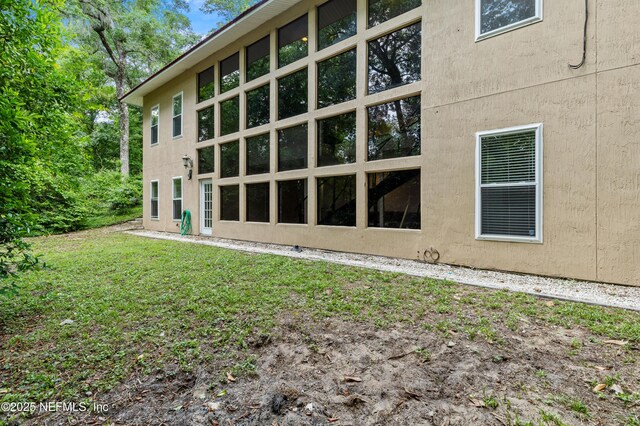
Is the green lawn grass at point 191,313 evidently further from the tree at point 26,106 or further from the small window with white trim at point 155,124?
the small window with white trim at point 155,124

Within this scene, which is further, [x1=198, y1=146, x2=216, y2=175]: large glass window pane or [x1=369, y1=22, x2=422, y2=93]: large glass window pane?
[x1=198, y1=146, x2=216, y2=175]: large glass window pane

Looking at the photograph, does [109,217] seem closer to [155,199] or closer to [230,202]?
[155,199]

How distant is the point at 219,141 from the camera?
10406 mm

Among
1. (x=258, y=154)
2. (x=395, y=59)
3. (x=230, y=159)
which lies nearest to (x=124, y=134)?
(x=230, y=159)

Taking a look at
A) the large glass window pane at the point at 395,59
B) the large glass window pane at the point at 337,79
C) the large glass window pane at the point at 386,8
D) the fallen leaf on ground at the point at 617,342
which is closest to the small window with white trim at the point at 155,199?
the large glass window pane at the point at 337,79

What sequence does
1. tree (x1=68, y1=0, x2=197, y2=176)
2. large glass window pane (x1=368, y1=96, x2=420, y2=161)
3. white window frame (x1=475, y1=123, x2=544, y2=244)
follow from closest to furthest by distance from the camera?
white window frame (x1=475, y1=123, x2=544, y2=244) → large glass window pane (x1=368, y1=96, x2=420, y2=161) → tree (x1=68, y1=0, x2=197, y2=176)

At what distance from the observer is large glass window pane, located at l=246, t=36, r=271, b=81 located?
9297 mm

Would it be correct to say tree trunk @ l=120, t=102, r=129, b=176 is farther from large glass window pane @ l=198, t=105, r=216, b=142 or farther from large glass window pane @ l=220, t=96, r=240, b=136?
large glass window pane @ l=220, t=96, r=240, b=136

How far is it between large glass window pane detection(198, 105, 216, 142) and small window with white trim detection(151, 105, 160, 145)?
9.87 feet

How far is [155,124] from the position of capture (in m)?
13.5

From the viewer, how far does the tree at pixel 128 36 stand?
16609 millimetres

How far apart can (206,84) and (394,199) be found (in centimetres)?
833

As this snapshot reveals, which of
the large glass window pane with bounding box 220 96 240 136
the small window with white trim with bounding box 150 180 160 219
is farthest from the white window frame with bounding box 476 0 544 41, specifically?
the small window with white trim with bounding box 150 180 160 219

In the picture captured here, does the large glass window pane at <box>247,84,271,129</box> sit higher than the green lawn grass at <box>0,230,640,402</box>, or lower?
higher
